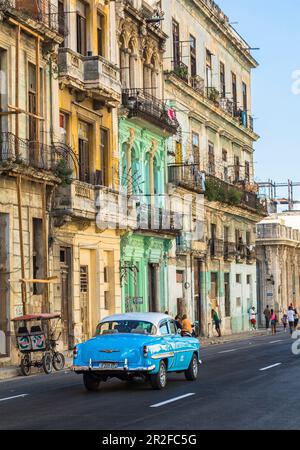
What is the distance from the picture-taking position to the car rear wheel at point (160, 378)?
19875mm

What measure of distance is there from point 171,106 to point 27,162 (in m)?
17.6

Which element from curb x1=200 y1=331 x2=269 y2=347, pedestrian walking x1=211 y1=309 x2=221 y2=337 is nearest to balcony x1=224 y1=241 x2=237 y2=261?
curb x1=200 y1=331 x2=269 y2=347

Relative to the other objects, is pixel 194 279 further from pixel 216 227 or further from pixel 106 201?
pixel 106 201

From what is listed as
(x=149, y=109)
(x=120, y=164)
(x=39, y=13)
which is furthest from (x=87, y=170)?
(x=149, y=109)

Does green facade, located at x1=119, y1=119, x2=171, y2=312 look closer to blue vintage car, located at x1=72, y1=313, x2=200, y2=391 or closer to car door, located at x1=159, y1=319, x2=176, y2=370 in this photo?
car door, located at x1=159, y1=319, x2=176, y2=370

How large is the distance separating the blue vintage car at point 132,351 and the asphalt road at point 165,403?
347 mm

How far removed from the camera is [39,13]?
32188 millimetres

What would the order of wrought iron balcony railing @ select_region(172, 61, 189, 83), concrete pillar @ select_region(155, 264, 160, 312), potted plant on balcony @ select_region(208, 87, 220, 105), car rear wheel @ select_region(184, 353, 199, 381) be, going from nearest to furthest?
car rear wheel @ select_region(184, 353, 199, 381) → concrete pillar @ select_region(155, 264, 160, 312) → wrought iron balcony railing @ select_region(172, 61, 189, 83) → potted plant on balcony @ select_region(208, 87, 220, 105)

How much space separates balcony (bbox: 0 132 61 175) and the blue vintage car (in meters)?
9.33

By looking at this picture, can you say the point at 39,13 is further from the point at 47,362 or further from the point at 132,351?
the point at 132,351

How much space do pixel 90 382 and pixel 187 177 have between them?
28709mm

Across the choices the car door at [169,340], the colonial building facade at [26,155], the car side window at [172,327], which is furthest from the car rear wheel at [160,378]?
the colonial building facade at [26,155]

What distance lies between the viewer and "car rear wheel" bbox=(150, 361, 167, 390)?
19875mm

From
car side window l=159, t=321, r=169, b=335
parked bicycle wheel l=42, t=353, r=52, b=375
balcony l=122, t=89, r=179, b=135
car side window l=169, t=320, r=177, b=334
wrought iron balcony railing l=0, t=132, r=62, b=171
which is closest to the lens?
car side window l=159, t=321, r=169, b=335
